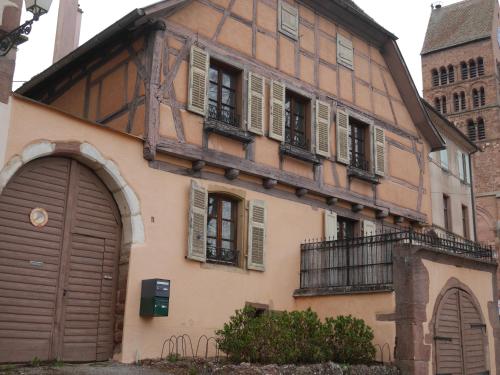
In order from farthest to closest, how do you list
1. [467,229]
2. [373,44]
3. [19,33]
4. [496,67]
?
[496,67], [467,229], [373,44], [19,33]

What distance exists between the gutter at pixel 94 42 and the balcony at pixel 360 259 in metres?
5.99

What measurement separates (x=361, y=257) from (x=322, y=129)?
339 cm

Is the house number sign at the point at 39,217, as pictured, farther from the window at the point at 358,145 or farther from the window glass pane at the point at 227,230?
the window at the point at 358,145

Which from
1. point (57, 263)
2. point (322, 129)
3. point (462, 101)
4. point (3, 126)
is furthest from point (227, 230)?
point (462, 101)

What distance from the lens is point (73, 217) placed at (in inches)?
426

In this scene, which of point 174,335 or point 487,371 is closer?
point 174,335

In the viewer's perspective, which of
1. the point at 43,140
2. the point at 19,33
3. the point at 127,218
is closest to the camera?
the point at 19,33

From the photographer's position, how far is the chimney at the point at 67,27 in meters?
20.4

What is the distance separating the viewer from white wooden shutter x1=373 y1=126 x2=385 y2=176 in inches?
656

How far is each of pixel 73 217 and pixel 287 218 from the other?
5.15 metres

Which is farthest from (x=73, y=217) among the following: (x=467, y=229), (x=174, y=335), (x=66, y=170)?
(x=467, y=229)

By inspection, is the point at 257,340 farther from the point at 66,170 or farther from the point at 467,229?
the point at 467,229

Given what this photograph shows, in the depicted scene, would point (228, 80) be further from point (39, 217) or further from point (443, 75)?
point (443, 75)

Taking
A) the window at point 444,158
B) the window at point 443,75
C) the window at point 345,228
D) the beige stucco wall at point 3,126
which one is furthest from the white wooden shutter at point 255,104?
the window at point 443,75
